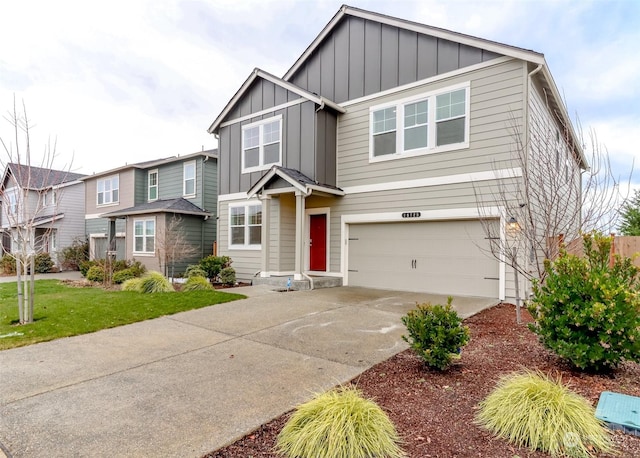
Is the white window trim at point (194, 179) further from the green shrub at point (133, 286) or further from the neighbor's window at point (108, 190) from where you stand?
the green shrub at point (133, 286)

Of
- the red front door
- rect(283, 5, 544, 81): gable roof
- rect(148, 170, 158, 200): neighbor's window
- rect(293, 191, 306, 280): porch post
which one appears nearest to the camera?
rect(283, 5, 544, 81): gable roof

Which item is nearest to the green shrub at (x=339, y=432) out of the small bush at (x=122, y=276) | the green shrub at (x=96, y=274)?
the small bush at (x=122, y=276)

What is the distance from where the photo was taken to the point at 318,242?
11.7 metres

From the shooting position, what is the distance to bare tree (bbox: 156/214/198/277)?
1401cm

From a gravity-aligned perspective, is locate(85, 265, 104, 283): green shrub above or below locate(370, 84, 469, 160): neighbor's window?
below

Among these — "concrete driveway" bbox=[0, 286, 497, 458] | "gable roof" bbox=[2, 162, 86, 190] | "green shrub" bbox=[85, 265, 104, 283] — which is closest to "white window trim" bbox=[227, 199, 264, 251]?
"green shrub" bbox=[85, 265, 104, 283]

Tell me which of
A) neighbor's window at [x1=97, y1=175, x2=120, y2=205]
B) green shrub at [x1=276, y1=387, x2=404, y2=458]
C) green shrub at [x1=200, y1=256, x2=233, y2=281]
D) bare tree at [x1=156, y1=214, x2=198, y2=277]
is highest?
neighbor's window at [x1=97, y1=175, x2=120, y2=205]

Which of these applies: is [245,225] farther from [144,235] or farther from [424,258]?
[424,258]

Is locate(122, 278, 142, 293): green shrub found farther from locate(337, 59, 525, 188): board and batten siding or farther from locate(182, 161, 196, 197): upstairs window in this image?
locate(337, 59, 525, 188): board and batten siding

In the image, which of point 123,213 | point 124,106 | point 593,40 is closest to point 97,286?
point 123,213

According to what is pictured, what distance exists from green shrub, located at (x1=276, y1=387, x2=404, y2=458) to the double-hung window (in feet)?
31.8

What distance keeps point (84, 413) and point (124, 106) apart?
18.8 metres

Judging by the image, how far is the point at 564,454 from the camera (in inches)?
95.3

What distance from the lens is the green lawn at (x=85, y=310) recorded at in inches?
232
